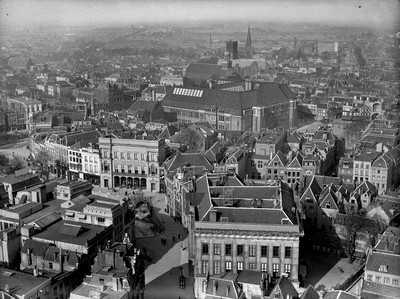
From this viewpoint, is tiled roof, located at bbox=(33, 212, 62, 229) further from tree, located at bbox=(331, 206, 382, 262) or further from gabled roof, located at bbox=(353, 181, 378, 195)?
gabled roof, located at bbox=(353, 181, 378, 195)

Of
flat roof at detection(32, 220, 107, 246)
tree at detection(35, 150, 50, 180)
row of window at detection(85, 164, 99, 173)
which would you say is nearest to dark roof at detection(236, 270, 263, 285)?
flat roof at detection(32, 220, 107, 246)

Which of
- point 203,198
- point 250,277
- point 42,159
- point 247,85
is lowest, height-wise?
point 42,159

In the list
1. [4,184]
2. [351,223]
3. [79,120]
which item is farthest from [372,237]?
[79,120]

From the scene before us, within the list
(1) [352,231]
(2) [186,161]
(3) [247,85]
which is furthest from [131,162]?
(3) [247,85]

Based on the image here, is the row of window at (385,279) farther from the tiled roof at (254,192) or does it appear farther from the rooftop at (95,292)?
the rooftop at (95,292)

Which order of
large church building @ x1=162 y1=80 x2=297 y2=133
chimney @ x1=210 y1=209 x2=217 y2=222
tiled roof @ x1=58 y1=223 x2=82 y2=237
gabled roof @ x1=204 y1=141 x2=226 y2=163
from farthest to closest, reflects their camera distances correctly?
large church building @ x1=162 y1=80 x2=297 y2=133 → gabled roof @ x1=204 y1=141 x2=226 y2=163 → tiled roof @ x1=58 y1=223 x2=82 y2=237 → chimney @ x1=210 y1=209 x2=217 y2=222

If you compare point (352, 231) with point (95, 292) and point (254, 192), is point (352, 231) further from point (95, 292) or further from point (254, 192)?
point (95, 292)
